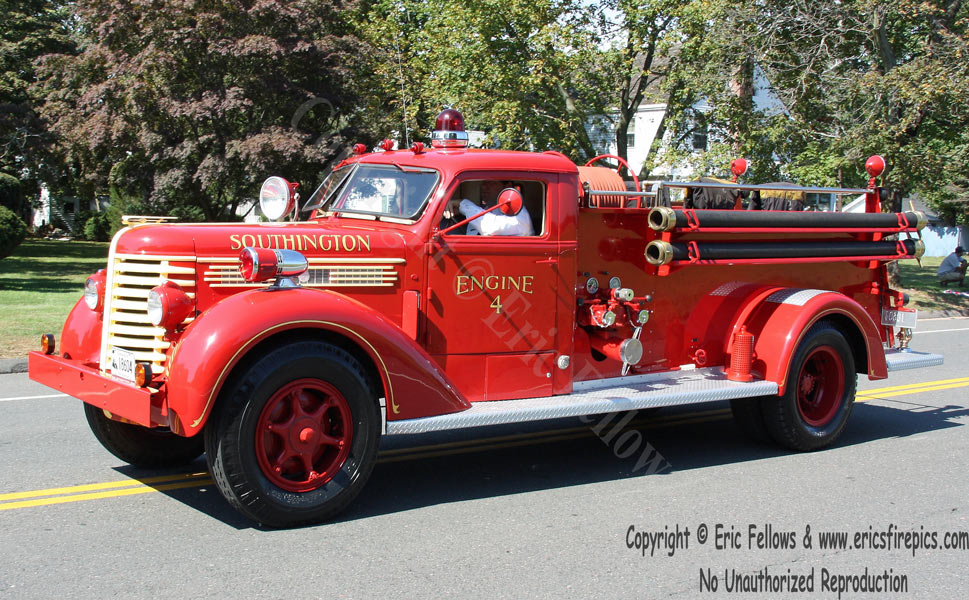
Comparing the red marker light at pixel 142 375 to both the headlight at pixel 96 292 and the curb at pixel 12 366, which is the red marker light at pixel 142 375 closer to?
the headlight at pixel 96 292

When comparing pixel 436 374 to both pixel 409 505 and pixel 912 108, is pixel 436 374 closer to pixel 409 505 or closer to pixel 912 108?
pixel 409 505

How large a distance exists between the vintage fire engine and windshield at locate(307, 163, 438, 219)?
0.05ft

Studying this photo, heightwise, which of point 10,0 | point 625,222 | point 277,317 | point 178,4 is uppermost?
point 10,0

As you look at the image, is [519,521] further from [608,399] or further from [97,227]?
[97,227]

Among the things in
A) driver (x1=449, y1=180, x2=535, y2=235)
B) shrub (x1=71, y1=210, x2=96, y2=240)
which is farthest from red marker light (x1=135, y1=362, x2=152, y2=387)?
shrub (x1=71, y1=210, x2=96, y2=240)

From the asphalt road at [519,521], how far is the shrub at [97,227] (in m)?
34.2

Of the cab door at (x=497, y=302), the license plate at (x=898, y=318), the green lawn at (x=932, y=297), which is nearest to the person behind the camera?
the cab door at (x=497, y=302)

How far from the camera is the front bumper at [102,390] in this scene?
4.82 m

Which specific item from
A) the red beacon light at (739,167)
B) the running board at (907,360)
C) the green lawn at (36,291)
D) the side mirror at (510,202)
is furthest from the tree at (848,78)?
the side mirror at (510,202)

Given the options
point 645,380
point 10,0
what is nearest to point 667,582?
point 645,380

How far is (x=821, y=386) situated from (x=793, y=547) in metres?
2.69

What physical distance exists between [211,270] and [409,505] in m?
1.82

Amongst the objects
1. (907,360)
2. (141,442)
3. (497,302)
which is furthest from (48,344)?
(907,360)

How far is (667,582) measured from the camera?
4469 mm
